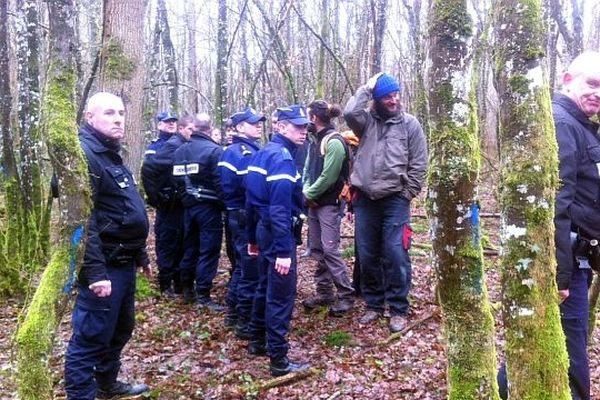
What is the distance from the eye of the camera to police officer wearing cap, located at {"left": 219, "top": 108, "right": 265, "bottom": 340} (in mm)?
6418

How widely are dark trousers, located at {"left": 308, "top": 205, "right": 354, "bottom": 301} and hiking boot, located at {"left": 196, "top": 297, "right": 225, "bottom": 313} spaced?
1287 mm

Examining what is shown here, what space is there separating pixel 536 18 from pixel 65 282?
2.81 m

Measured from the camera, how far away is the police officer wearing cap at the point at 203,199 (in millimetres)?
7496

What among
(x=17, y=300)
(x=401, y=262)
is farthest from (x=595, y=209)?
(x=17, y=300)

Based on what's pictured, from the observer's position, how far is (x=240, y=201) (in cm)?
684

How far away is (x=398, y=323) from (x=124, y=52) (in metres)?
4.34

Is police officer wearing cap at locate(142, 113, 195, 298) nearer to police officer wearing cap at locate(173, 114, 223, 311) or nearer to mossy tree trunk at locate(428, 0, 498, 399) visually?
police officer wearing cap at locate(173, 114, 223, 311)

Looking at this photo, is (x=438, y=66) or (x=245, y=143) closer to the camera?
(x=438, y=66)

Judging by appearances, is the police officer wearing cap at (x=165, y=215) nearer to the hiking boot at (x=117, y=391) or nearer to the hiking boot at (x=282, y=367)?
the hiking boot at (x=117, y=391)

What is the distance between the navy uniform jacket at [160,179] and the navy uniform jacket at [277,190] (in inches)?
104

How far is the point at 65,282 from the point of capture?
10.8 feet

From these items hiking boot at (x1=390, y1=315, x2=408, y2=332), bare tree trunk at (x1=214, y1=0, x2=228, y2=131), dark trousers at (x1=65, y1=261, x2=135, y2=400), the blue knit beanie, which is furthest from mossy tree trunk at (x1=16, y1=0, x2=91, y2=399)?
bare tree trunk at (x1=214, y1=0, x2=228, y2=131)

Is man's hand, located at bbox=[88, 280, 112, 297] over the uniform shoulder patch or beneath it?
beneath

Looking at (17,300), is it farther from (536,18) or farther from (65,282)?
(536,18)
